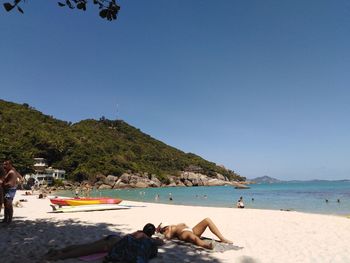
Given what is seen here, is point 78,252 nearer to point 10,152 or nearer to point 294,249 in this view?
point 294,249

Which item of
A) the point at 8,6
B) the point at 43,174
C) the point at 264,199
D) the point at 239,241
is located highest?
the point at 43,174

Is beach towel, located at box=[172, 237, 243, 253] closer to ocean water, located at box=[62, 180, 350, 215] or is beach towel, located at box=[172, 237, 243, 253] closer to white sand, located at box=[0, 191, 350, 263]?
white sand, located at box=[0, 191, 350, 263]

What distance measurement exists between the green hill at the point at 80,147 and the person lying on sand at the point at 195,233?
53.3 meters

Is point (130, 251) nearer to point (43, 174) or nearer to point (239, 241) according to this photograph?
point (239, 241)

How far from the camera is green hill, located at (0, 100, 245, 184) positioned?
280ft

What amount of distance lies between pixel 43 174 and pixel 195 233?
79838 mm

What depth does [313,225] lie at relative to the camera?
12.1m

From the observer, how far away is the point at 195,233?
836cm

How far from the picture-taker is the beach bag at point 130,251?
5914 millimetres

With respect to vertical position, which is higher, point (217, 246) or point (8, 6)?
point (8, 6)

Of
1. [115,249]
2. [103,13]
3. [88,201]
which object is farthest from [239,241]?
[88,201]

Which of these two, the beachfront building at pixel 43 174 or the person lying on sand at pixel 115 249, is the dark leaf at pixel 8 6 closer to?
the person lying on sand at pixel 115 249

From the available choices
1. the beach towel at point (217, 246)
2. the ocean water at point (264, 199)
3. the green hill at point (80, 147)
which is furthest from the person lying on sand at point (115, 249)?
the green hill at point (80, 147)

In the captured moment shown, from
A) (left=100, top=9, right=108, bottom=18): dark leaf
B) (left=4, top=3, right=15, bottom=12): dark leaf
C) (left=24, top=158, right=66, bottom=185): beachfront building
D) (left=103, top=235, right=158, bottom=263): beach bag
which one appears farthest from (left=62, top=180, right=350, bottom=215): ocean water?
(left=4, top=3, right=15, bottom=12): dark leaf
